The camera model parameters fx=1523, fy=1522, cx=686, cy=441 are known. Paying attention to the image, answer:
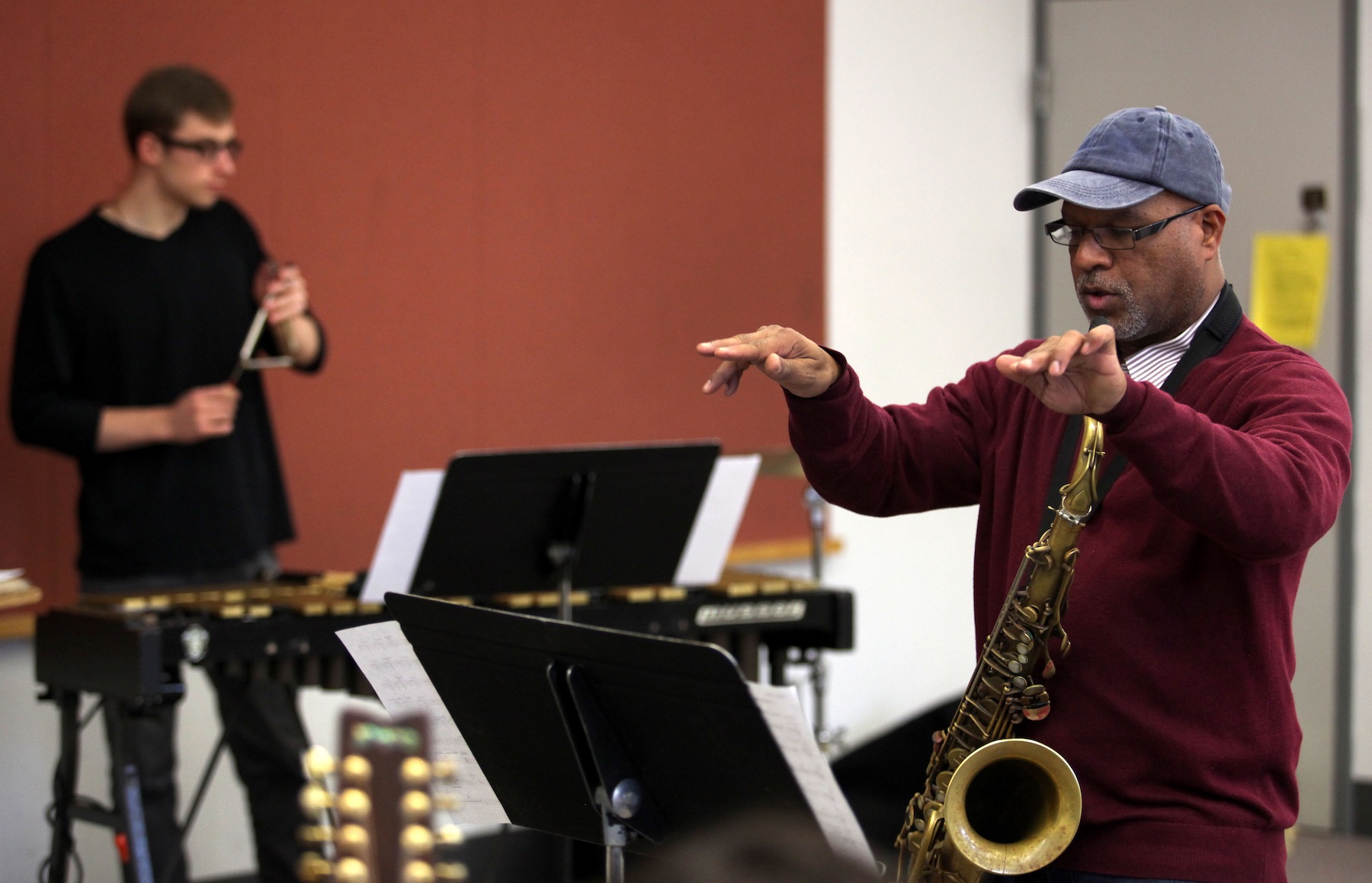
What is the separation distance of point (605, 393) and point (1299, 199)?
2497 millimetres

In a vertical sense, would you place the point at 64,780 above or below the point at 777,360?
below

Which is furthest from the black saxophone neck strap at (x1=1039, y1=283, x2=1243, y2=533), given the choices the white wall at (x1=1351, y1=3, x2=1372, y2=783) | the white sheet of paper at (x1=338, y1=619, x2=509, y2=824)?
the white wall at (x1=1351, y1=3, x2=1372, y2=783)

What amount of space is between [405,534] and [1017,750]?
60.0 inches

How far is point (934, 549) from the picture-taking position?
229 inches

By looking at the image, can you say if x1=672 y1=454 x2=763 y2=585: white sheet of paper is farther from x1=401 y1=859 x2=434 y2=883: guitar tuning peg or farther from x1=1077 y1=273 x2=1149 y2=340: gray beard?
x1=401 y1=859 x2=434 y2=883: guitar tuning peg

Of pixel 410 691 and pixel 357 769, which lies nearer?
pixel 357 769

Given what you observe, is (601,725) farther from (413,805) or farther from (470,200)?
(470,200)

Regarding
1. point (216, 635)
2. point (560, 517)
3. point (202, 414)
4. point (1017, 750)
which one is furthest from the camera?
point (202, 414)

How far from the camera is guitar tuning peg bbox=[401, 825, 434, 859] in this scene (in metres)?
1.29

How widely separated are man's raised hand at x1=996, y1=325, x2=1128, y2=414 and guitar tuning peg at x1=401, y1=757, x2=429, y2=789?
74 centimetres

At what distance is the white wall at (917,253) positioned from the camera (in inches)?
214

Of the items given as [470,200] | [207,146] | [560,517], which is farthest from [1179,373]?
[470,200]

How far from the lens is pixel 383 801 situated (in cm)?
130

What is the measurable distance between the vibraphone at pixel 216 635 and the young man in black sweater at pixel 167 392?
16 cm
